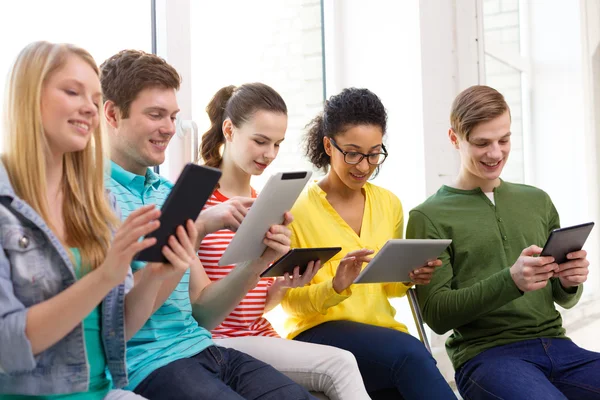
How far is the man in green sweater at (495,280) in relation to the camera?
2.17 m

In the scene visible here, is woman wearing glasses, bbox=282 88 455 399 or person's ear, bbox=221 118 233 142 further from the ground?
person's ear, bbox=221 118 233 142

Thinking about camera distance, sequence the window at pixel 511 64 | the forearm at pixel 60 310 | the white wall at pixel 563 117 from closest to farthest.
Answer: the forearm at pixel 60 310 < the window at pixel 511 64 < the white wall at pixel 563 117

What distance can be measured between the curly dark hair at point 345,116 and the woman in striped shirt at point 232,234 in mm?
211

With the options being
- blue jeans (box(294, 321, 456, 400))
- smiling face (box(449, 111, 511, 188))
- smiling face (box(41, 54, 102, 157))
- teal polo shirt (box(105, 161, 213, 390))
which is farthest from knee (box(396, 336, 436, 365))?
smiling face (box(41, 54, 102, 157))

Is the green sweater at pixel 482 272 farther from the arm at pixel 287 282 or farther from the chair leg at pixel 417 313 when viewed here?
the arm at pixel 287 282

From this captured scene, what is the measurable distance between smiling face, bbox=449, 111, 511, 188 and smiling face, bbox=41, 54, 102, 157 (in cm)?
137

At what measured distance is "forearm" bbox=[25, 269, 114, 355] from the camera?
1312mm

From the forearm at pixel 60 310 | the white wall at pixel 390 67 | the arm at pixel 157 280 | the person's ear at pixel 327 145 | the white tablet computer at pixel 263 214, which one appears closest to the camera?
the forearm at pixel 60 310

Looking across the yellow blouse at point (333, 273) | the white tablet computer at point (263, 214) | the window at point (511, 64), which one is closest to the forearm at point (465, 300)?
the yellow blouse at point (333, 273)

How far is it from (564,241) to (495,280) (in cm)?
23

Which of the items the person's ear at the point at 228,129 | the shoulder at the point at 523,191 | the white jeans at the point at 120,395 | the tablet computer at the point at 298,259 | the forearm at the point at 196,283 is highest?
the person's ear at the point at 228,129

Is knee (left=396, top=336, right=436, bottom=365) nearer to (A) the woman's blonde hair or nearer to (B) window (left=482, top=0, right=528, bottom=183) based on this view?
(A) the woman's blonde hair

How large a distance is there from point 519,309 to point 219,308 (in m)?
1.00

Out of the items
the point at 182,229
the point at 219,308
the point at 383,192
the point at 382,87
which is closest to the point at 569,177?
the point at 382,87
